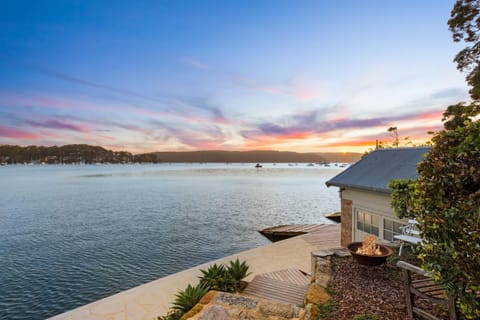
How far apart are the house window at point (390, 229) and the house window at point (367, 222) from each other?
0.31 metres

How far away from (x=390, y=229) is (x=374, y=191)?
4.72ft

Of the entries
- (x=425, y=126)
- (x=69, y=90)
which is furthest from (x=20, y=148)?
(x=425, y=126)

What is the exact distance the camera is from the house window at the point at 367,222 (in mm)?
9039

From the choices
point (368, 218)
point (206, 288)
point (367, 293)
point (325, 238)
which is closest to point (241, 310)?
point (206, 288)

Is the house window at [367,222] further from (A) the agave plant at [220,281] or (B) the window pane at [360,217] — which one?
(A) the agave plant at [220,281]

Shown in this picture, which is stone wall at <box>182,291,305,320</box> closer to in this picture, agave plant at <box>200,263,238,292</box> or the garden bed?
the garden bed

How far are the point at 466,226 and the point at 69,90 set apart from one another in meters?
38.3

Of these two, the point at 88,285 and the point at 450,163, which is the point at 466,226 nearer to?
the point at 450,163

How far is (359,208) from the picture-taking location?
32.1 ft

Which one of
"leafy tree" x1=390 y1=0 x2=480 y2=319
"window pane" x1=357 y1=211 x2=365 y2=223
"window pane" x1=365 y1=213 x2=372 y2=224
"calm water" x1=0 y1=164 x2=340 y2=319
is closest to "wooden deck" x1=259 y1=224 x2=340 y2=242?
"calm water" x1=0 y1=164 x2=340 y2=319

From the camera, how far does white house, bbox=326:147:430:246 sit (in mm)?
8422

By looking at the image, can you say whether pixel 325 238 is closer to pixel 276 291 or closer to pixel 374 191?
pixel 374 191

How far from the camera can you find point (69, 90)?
3022 centimetres

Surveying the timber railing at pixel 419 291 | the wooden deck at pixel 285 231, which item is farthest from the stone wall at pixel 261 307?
the wooden deck at pixel 285 231
